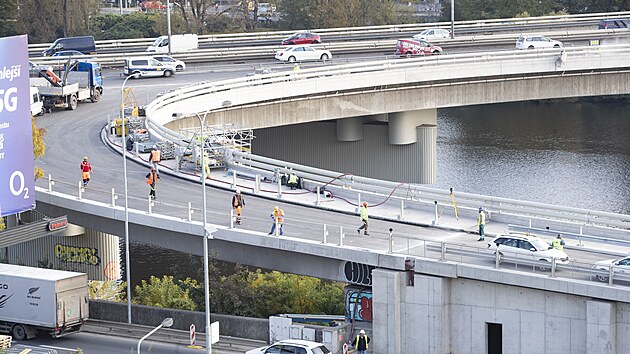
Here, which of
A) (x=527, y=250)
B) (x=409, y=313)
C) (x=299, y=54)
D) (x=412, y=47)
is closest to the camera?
(x=527, y=250)

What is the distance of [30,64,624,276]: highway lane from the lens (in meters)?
43.7

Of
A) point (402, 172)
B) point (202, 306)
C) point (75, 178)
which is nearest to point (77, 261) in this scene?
point (75, 178)

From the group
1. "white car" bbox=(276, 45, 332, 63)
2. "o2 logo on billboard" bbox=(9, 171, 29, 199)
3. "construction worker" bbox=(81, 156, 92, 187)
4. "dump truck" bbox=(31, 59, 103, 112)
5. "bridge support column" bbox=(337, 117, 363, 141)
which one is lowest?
"bridge support column" bbox=(337, 117, 363, 141)

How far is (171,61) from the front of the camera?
84.7m

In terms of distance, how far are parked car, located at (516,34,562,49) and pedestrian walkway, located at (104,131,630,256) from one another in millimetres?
38216

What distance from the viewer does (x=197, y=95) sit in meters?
69.8

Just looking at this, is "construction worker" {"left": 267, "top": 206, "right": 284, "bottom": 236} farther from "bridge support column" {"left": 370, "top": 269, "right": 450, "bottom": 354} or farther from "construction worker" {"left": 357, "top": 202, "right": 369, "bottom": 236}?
"bridge support column" {"left": 370, "top": 269, "right": 450, "bottom": 354}

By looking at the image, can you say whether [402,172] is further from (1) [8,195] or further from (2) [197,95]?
(1) [8,195]

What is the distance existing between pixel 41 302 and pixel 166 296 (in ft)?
27.3

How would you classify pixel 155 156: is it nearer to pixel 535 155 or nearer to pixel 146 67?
pixel 146 67

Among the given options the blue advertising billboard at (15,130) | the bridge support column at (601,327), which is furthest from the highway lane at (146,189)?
the blue advertising billboard at (15,130)

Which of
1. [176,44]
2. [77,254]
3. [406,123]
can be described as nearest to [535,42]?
[406,123]

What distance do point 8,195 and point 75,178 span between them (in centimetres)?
1245

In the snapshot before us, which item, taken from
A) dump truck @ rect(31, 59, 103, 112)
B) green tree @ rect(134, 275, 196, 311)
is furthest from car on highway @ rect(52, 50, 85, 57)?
green tree @ rect(134, 275, 196, 311)
